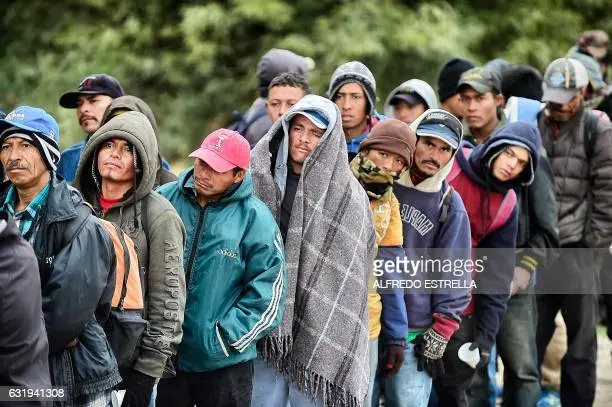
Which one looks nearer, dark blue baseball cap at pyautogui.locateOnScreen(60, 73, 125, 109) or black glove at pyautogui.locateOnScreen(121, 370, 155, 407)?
black glove at pyautogui.locateOnScreen(121, 370, 155, 407)

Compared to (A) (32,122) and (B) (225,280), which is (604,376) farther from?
(A) (32,122)

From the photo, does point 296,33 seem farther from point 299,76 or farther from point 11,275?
point 11,275

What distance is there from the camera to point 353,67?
19.8ft

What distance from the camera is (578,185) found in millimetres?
6816

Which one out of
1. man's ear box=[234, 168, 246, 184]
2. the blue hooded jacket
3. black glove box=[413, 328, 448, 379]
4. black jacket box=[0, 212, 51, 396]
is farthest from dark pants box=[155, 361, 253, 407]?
the blue hooded jacket

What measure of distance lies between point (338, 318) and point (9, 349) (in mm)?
1959

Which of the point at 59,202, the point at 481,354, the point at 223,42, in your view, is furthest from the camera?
the point at 223,42

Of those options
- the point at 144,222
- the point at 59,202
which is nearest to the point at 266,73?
the point at 144,222

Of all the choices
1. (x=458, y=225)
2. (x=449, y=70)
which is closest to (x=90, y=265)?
(x=458, y=225)

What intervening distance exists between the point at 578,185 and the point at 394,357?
220 centimetres

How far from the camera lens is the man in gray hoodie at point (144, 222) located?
14.3ft

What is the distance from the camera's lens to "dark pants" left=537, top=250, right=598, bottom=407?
264 inches

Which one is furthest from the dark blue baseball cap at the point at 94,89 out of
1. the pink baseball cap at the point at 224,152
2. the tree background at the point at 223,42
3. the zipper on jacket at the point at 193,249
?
the tree background at the point at 223,42

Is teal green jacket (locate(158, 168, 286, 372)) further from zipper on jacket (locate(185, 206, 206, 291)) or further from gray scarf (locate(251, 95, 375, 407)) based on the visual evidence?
gray scarf (locate(251, 95, 375, 407))
